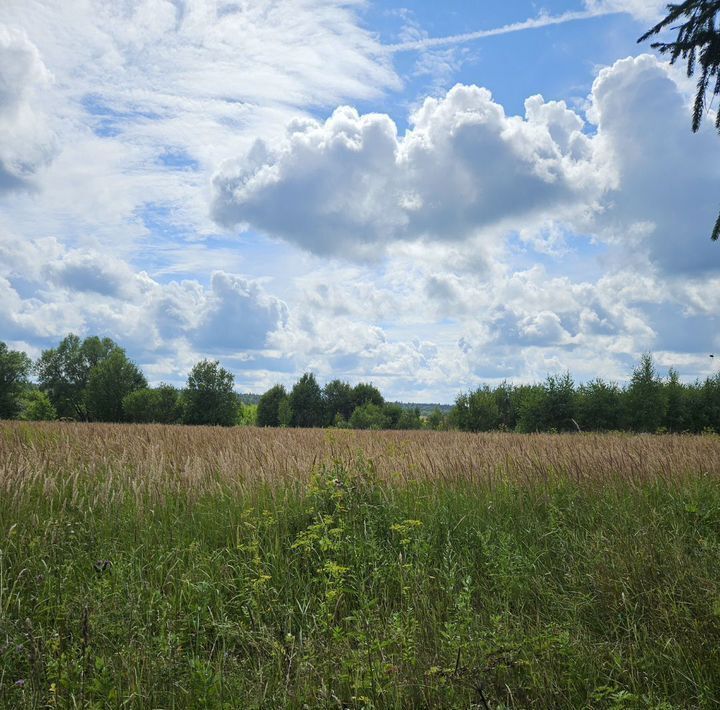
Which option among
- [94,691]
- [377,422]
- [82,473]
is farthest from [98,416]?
[94,691]

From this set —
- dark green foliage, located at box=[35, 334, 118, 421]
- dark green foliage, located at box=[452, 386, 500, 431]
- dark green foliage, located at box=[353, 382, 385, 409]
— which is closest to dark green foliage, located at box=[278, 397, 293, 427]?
dark green foliage, located at box=[353, 382, 385, 409]

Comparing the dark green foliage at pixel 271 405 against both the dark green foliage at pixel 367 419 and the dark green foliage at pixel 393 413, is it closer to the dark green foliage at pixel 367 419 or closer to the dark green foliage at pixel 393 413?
the dark green foliage at pixel 393 413

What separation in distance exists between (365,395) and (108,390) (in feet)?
118

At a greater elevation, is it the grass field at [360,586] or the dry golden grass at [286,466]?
the dry golden grass at [286,466]

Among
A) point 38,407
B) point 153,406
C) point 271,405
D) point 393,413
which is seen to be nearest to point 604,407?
point 393,413

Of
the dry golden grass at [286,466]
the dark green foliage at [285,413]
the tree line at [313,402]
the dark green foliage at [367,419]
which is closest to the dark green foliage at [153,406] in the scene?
the tree line at [313,402]

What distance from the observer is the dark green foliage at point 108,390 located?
70.9 meters

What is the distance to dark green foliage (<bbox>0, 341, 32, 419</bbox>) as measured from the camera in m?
68.9

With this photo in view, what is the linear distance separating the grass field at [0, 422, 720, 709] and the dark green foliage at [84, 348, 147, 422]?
68548mm

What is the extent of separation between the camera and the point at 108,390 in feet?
234

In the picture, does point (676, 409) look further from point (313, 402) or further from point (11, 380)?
point (11, 380)

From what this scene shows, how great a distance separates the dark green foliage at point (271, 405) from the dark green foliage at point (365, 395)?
35.8 ft

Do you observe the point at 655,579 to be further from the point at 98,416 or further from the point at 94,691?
the point at 98,416

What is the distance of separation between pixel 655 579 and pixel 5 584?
18.3 ft
